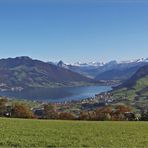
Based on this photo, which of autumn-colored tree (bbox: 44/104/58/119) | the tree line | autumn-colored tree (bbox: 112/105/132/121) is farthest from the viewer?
autumn-colored tree (bbox: 44/104/58/119)

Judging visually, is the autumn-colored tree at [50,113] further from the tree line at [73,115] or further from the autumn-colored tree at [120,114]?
the autumn-colored tree at [120,114]

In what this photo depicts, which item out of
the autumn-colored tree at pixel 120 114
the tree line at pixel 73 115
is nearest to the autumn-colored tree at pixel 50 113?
the tree line at pixel 73 115

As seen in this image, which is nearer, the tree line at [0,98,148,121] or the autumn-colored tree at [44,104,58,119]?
the tree line at [0,98,148,121]

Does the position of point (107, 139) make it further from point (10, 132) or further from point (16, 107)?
point (16, 107)

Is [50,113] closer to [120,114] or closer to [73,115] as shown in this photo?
[73,115]

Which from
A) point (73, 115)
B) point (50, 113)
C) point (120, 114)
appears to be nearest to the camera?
point (120, 114)

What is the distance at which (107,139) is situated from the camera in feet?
79.8

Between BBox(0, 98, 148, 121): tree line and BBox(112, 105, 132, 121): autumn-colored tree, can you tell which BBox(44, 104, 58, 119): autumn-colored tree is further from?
BBox(112, 105, 132, 121): autumn-colored tree

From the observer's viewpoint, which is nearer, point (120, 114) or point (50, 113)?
point (120, 114)

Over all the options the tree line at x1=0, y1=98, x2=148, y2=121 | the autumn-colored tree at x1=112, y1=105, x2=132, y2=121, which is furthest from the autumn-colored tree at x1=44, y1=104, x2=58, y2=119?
the autumn-colored tree at x1=112, y1=105, x2=132, y2=121

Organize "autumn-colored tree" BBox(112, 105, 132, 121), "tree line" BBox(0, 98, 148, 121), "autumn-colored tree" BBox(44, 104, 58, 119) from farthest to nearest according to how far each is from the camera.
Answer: "autumn-colored tree" BBox(44, 104, 58, 119) < "autumn-colored tree" BBox(112, 105, 132, 121) < "tree line" BBox(0, 98, 148, 121)

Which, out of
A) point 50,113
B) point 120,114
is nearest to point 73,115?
point 50,113

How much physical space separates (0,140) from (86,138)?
5.47 meters

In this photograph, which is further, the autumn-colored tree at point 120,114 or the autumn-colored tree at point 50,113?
the autumn-colored tree at point 50,113
